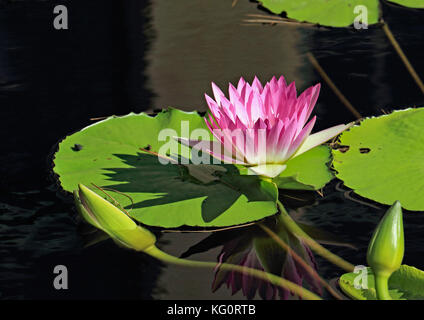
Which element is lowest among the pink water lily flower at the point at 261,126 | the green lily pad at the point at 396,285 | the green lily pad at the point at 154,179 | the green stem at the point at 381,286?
the green lily pad at the point at 396,285

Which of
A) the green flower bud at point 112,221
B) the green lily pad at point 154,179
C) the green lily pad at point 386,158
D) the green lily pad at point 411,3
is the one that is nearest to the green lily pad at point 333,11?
the green lily pad at point 411,3

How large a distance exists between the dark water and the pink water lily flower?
172 mm

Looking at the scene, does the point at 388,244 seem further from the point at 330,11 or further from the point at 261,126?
the point at 330,11

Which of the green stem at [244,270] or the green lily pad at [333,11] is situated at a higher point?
the green lily pad at [333,11]

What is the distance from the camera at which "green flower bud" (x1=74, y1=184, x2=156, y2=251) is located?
1.24m

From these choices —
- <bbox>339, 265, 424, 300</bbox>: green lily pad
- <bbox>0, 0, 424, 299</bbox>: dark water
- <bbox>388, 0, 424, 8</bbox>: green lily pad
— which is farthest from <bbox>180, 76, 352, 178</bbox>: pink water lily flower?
<bbox>388, 0, 424, 8</bbox>: green lily pad

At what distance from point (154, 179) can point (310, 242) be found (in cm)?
43

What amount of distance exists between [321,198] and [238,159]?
0.81ft

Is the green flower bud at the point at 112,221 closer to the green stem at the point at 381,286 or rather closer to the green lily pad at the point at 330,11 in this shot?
the green stem at the point at 381,286

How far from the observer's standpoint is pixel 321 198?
1437 mm

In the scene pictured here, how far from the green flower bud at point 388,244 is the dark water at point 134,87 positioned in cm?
19

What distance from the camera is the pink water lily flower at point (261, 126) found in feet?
4.28

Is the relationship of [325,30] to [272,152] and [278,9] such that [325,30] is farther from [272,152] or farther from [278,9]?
[272,152]
